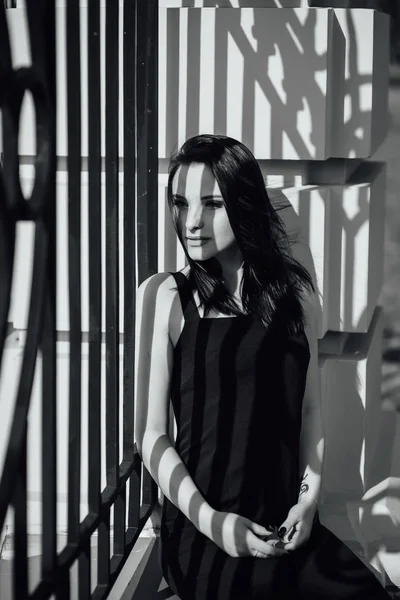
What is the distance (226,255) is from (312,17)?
0.78 metres

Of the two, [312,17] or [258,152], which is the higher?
[312,17]

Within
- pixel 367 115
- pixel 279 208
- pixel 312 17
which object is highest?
pixel 312 17

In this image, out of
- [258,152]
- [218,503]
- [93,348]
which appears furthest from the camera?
[258,152]

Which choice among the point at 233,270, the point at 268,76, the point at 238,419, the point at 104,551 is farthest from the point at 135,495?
the point at 268,76

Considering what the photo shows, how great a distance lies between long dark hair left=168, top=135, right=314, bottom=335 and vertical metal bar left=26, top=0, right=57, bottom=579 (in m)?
0.67

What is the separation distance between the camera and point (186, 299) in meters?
2.36

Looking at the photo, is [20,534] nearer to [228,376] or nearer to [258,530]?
[258,530]

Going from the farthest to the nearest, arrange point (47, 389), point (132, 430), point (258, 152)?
1. point (258, 152)
2. point (132, 430)
3. point (47, 389)

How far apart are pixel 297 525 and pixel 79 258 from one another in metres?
0.85

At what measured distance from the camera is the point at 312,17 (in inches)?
105

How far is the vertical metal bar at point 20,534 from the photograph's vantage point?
5.07 feet

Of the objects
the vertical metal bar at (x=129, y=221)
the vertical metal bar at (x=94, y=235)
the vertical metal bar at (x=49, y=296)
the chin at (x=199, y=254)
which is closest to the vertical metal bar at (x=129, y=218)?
the vertical metal bar at (x=129, y=221)

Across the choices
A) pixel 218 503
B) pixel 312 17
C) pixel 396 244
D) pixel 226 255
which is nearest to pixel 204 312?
pixel 226 255

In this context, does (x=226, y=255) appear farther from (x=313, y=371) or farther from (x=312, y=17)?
(x=312, y=17)
